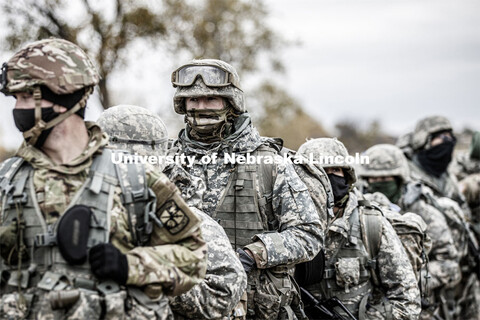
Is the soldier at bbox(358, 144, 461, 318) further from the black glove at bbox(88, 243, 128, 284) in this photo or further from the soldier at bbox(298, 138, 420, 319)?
the black glove at bbox(88, 243, 128, 284)

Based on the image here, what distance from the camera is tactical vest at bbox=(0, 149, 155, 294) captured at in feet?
9.06

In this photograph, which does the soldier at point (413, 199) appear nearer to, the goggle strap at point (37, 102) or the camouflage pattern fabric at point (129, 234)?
the camouflage pattern fabric at point (129, 234)

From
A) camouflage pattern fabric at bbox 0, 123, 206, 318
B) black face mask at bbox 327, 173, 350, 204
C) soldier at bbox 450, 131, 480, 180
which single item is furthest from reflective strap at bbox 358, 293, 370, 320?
soldier at bbox 450, 131, 480, 180

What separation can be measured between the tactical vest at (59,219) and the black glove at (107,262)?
0.17 feet

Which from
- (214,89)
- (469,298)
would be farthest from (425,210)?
(214,89)

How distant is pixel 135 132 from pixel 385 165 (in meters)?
4.39

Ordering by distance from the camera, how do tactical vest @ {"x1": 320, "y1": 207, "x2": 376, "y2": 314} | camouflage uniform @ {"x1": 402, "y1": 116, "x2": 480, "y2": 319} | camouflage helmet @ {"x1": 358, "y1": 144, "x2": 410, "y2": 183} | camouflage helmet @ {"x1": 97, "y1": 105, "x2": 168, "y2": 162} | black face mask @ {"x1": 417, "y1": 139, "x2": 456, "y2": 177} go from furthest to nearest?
1. black face mask @ {"x1": 417, "y1": 139, "x2": 456, "y2": 177}
2. camouflage uniform @ {"x1": 402, "y1": 116, "x2": 480, "y2": 319}
3. camouflage helmet @ {"x1": 358, "y1": 144, "x2": 410, "y2": 183}
4. tactical vest @ {"x1": 320, "y1": 207, "x2": 376, "y2": 314}
5. camouflage helmet @ {"x1": 97, "y1": 105, "x2": 168, "y2": 162}

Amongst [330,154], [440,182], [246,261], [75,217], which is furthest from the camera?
[440,182]

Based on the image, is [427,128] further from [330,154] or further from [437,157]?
[330,154]

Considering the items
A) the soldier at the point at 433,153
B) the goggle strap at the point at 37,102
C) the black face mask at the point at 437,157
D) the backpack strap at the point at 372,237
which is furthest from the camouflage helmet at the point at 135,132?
the black face mask at the point at 437,157

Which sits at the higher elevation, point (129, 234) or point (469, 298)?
point (129, 234)

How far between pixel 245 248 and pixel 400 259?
1.56 m

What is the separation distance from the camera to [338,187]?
5.41m

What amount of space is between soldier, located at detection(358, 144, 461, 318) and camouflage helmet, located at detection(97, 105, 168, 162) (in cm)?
418
